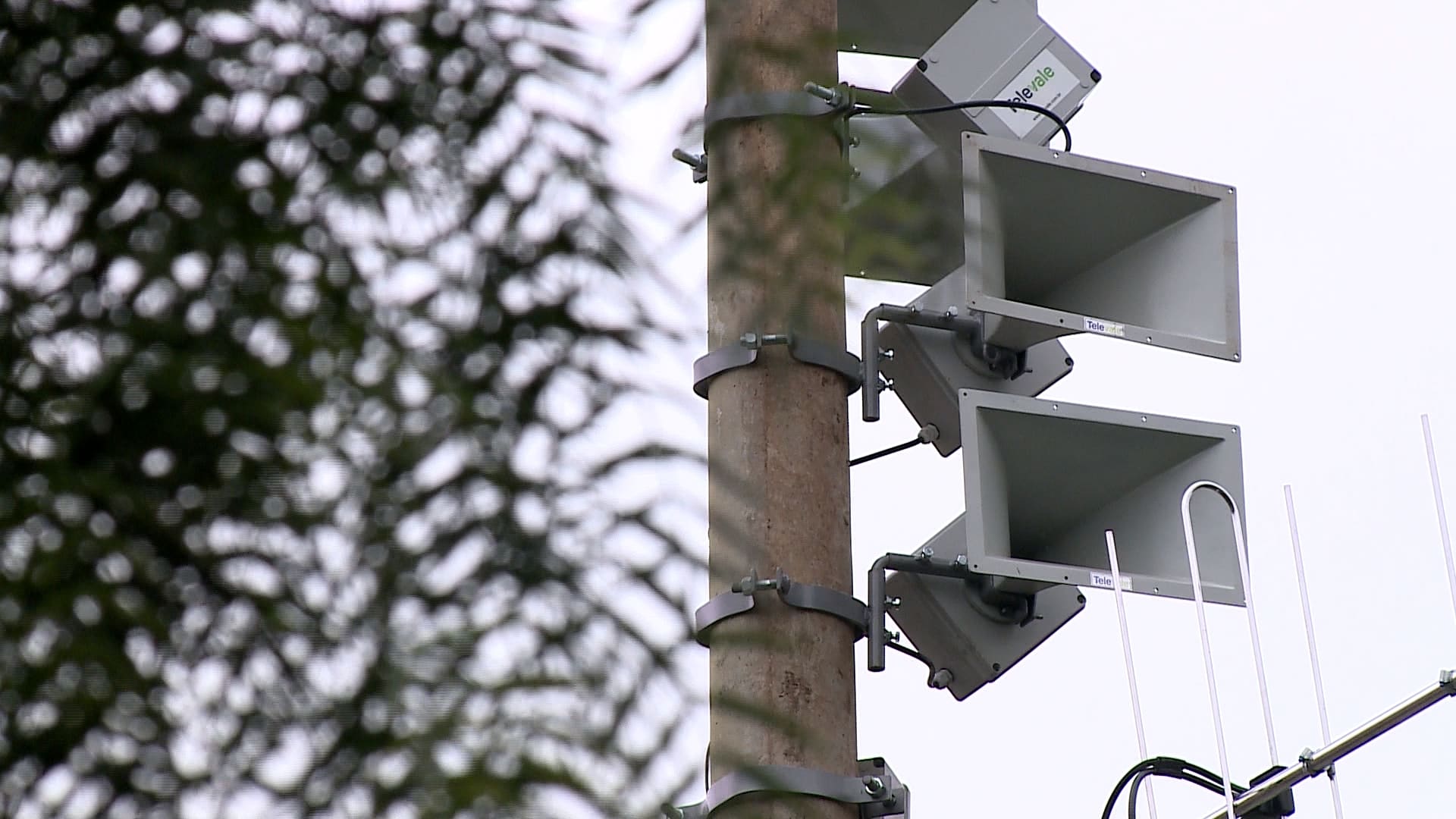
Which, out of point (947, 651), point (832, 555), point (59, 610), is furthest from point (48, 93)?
point (947, 651)

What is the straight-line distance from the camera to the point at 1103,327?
4344 mm

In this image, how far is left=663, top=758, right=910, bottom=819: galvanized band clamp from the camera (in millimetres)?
1033

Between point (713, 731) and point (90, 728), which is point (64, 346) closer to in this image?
point (90, 728)

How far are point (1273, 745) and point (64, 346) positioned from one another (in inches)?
151

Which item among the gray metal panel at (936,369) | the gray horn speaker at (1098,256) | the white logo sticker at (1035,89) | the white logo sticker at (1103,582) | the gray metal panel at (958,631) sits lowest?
the gray metal panel at (958,631)

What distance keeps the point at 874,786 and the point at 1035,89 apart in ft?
5.52

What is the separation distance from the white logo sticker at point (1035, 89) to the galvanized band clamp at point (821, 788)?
4.84 feet

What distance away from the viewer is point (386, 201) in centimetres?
100

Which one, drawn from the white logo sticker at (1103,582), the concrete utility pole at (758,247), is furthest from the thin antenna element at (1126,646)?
the concrete utility pole at (758,247)

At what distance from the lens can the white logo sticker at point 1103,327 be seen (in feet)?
14.2

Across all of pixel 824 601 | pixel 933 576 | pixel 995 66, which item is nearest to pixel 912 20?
pixel 995 66

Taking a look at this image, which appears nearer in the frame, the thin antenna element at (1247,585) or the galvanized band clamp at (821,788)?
the galvanized band clamp at (821,788)

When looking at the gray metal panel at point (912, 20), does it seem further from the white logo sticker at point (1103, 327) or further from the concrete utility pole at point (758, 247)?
the concrete utility pole at point (758, 247)

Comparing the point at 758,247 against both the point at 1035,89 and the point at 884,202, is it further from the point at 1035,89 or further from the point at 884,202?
the point at 1035,89
